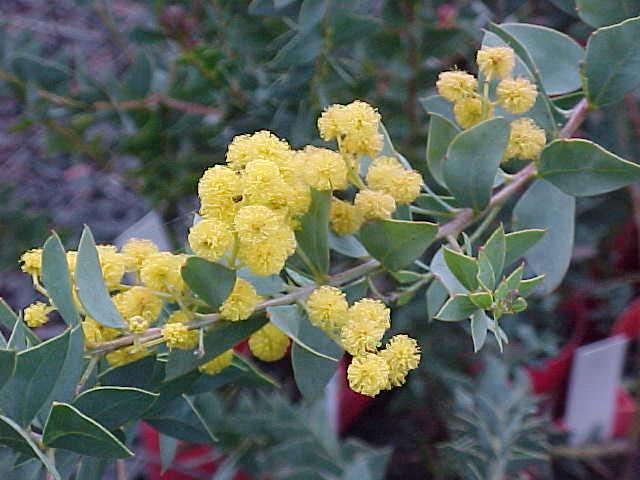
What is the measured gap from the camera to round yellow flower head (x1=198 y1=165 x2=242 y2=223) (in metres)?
0.58

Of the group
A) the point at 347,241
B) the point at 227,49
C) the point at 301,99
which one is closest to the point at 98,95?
the point at 227,49

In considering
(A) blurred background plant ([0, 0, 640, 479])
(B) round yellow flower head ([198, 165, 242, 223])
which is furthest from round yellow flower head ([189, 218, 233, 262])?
(A) blurred background plant ([0, 0, 640, 479])

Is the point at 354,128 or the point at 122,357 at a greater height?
the point at 354,128

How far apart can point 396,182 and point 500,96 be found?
0.38ft

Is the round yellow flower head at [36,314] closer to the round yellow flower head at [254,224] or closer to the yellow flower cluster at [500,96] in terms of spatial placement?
the round yellow flower head at [254,224]

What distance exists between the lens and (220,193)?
58 cm

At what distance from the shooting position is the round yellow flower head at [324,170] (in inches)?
24.2

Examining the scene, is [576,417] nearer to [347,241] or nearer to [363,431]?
[363,431]

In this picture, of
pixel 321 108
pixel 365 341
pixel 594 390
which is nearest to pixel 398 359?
pixel 365 341

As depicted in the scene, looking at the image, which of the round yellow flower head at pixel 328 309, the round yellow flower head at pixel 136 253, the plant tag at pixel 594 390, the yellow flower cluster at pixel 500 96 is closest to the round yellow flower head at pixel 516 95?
the yellow flower cluster at pixel 500 96

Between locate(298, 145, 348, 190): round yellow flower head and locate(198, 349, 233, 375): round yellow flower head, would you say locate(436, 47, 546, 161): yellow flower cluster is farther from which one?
locate(198, 349, 233, 375): round yellow flower head

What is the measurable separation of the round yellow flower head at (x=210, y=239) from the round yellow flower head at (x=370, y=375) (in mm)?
122

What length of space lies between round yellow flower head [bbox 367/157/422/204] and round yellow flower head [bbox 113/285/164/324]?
20 centimetres

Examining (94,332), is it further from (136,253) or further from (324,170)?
(324,170)
